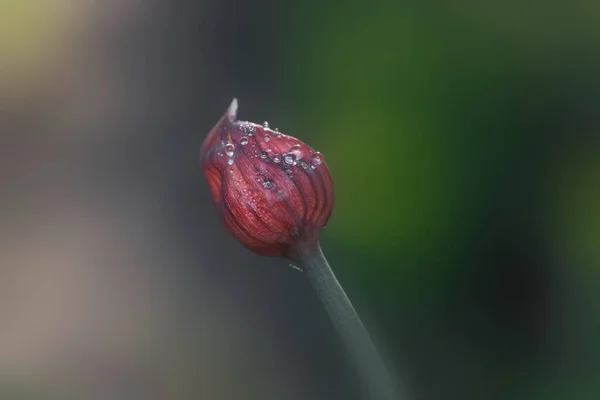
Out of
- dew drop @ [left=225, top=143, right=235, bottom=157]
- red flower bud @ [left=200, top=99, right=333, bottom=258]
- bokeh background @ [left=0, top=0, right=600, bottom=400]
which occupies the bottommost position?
bokeh background @ [left=0, top=0, right=600, bottom=400]

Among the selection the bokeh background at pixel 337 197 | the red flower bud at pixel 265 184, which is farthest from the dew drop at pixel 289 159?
the bokeh background at pixel 337 197

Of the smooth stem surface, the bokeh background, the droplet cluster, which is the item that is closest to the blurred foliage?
the bokeh background

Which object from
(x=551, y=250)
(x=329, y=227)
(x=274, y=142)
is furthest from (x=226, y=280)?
(x=274, y=142)

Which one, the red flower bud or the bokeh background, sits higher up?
the red flower bud

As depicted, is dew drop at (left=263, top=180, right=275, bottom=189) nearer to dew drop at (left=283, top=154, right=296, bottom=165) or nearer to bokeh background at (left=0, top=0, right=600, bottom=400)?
dew drop at (left=283, top=154, right=296, bottom=165)

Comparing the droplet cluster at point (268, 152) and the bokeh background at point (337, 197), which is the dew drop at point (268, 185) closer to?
the droplet cluster at point (268, 152)

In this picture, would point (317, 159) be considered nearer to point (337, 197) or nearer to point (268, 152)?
point (268, 152)

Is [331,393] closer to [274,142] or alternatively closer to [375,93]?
[375,93]
